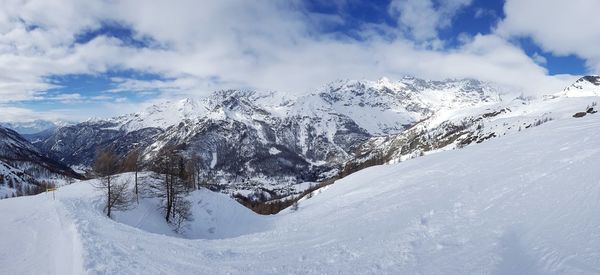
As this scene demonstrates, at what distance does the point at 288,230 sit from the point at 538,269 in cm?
1490

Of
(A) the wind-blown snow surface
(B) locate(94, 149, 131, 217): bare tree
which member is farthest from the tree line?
(A) the wind-blown snow surface

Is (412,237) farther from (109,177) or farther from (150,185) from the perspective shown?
(150,185)

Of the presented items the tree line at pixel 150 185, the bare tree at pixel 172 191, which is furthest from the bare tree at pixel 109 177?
the bare tree at pixel 172 191

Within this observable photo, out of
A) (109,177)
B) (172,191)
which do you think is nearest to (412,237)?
(109,177)

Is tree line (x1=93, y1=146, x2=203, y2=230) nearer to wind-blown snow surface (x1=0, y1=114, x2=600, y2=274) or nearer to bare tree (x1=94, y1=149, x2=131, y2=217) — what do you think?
bare tree (x1=94, y1=149, x2=131, y2=217)

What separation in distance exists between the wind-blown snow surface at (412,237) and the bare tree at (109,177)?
9816 millimetres

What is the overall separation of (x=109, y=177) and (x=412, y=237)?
106 feet

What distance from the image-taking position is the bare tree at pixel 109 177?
3884 cm

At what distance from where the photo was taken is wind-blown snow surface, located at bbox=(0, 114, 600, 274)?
1426 centimetres

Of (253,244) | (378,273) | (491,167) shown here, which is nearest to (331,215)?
(253,244)

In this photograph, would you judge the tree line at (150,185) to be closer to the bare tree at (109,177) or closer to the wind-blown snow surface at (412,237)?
the bare tree at (109,177)

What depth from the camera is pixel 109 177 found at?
130ft

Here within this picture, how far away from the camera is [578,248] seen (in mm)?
13094

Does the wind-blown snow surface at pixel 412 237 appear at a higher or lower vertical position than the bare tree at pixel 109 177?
lower
